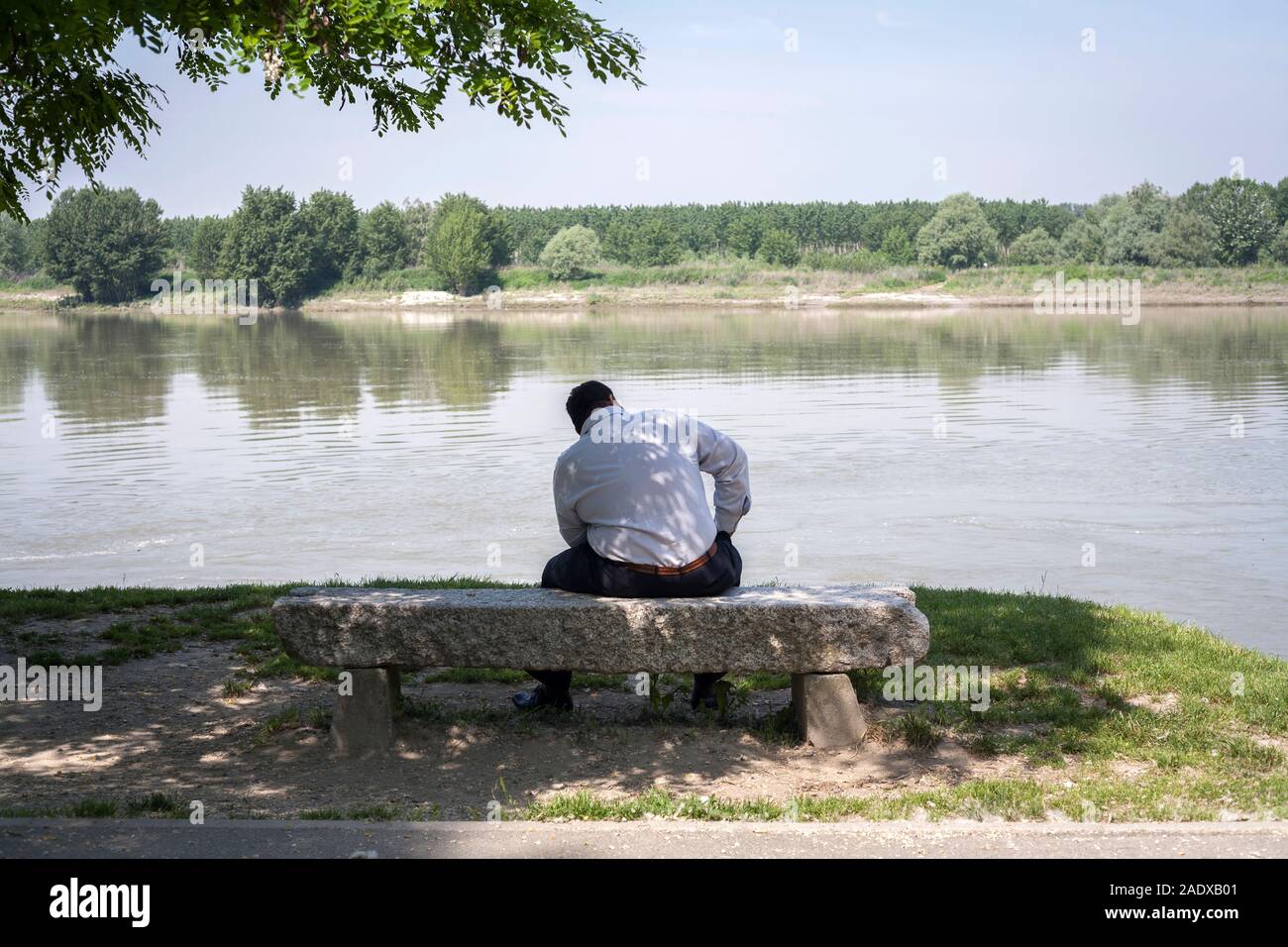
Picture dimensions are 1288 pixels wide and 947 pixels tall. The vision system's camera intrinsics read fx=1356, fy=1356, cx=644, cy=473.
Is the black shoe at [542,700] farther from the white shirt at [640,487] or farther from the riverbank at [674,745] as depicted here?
the white shirt at [640,487]

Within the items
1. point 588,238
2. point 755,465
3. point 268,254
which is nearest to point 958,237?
point 588,238

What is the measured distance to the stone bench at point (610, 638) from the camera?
6645 millimetres

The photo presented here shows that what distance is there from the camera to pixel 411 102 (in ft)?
30.2

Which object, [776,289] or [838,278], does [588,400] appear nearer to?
[776,289]

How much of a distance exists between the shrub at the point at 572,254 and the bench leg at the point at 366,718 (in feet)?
352

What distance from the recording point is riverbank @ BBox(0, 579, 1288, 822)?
5855 millimetres

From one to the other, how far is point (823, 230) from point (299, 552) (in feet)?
415

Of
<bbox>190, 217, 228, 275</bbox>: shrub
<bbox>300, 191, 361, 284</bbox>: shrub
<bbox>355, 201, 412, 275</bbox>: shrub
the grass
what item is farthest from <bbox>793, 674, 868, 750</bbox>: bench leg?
<bbox>190, 217, 228, 275</bbox>: shrub

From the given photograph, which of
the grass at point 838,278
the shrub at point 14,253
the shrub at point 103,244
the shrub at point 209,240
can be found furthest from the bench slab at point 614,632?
the shrub at point 14,253

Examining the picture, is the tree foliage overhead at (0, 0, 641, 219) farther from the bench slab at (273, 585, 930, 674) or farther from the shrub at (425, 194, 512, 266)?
the shrub at (425, 194, 512, 266)

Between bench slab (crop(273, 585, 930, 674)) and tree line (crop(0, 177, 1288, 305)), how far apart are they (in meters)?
103

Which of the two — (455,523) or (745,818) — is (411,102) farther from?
(455,523)
